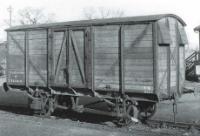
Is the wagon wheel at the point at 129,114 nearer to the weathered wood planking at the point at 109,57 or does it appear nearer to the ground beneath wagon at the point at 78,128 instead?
the ground beneath wagon at the point at 78,128

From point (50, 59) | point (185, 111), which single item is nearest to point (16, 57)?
point (50, 59)

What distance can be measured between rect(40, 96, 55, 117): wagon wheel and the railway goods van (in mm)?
40

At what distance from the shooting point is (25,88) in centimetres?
1589

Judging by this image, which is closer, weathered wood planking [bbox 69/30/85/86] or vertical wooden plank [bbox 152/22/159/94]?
vertical wooden plank [bbox 152/22/159/94]

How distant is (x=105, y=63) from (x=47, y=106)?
138 inches

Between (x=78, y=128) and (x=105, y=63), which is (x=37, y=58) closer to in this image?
(x=105, y=63)

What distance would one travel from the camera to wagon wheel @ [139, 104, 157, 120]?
42.3 feet

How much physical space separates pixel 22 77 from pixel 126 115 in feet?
17.5

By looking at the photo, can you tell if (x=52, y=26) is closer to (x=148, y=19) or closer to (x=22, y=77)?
(x=22, y=77)

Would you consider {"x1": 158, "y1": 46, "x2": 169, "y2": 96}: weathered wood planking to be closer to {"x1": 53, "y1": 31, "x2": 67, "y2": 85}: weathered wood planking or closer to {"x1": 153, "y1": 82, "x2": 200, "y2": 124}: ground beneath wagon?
{"x1": 153, "y1": 82, "x2": 200, "y2": 124}: ground beneath wagon

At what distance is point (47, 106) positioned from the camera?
15.1 m

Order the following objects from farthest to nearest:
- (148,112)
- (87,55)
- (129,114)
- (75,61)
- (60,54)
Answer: (60,54) → (75,61) → (87,55) → (148,112) → (129,114)

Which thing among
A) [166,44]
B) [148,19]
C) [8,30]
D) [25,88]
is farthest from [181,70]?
[8,30]

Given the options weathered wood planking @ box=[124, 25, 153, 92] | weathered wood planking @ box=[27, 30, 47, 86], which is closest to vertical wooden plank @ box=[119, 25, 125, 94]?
weathered wood planking @ box=[124, 25, 153, 92]
